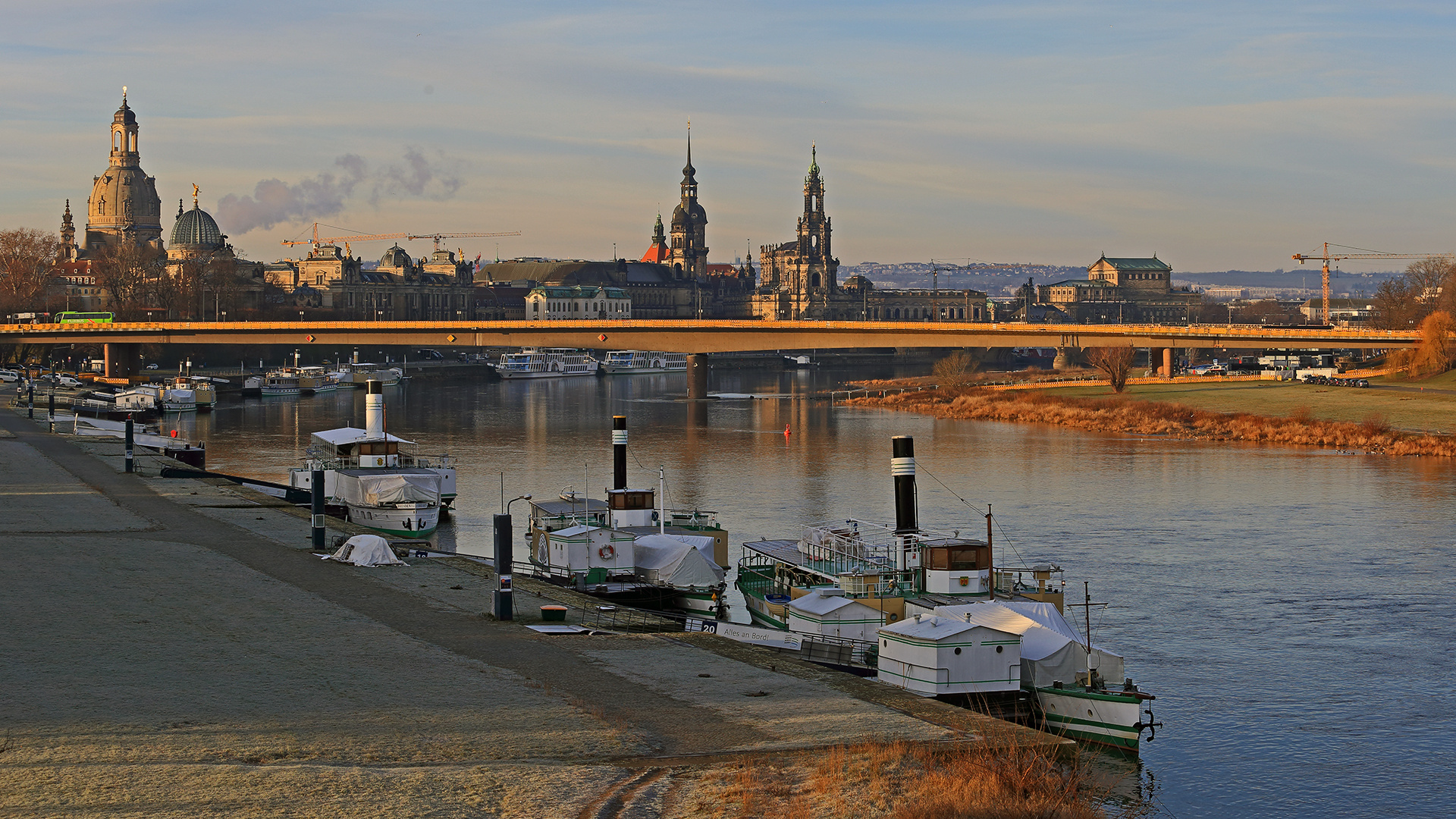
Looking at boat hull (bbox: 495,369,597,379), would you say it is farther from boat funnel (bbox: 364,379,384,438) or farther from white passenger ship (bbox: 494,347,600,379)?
boat funnel (bbox: 364,379,384,438)

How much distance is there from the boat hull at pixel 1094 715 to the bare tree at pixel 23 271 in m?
161

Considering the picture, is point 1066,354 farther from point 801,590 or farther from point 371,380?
point 801,590

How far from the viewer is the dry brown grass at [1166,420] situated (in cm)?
7056

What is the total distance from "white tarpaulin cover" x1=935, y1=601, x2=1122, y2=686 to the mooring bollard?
17049mm

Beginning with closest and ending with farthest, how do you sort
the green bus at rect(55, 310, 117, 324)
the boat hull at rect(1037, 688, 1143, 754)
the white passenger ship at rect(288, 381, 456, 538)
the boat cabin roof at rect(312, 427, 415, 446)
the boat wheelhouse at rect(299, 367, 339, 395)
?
the boat hull at rect(1037, 688, 1143, 754)
the white passenger ship at rect(288, 381, 456, 538)
the boat cabin roof at rect(312, 427, 415, 446)
the boat wheelhouse at rect(299, 367, 339, 395)
the green bus at rect(55, 310, 117, 324)

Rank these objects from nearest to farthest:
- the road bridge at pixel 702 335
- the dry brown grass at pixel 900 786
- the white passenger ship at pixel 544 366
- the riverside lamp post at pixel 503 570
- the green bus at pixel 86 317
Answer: the dry brown grass at pixel 900 786 < the riverside lamp post at pixel 503 570 < the road bridge at pixel 702 335 < the green bus at pixel 86 317 < the white passenger ship at pixel 544 366

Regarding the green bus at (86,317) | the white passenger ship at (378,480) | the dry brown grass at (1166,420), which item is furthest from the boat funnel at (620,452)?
the green bus at (86,317)

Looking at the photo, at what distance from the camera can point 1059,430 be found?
85.5m

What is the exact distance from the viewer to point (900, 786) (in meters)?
16.6

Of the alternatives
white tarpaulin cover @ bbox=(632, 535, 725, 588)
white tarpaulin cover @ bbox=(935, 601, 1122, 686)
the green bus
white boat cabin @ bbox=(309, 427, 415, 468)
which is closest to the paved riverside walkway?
white tarpaulin cover @ bbox=(935, 601, 1122, 686)

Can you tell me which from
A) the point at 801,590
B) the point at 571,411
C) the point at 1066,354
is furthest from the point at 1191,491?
the point at 1066,354

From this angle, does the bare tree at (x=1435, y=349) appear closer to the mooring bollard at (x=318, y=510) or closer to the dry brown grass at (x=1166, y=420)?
the dry brown grass at (x=1166, y=420)

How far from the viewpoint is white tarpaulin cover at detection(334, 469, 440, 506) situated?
149ft

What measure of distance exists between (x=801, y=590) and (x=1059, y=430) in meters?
58.5
